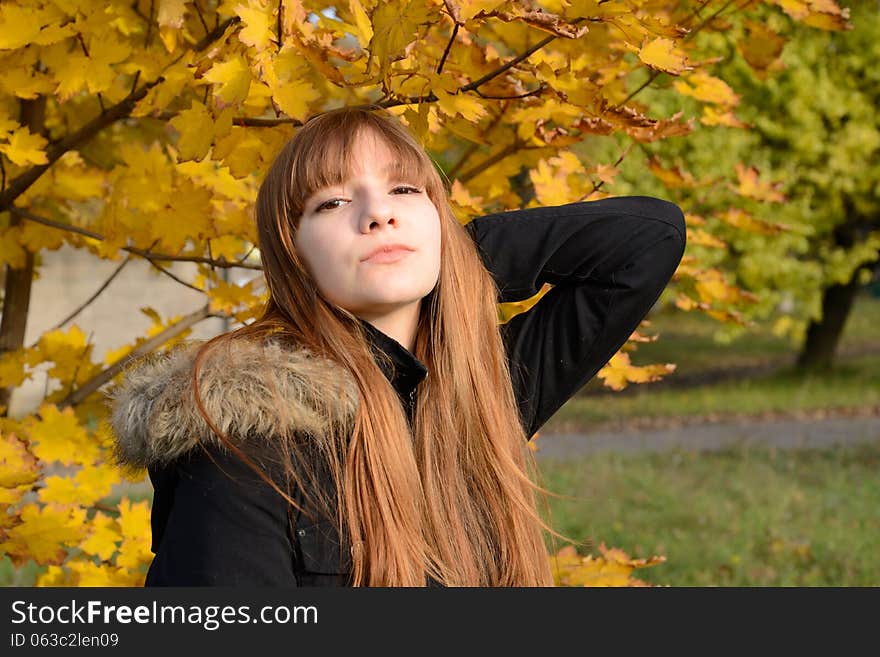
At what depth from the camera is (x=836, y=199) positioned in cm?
1070

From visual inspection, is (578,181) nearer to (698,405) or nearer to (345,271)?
(345,271)

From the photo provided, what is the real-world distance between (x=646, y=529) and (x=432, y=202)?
4530 mm

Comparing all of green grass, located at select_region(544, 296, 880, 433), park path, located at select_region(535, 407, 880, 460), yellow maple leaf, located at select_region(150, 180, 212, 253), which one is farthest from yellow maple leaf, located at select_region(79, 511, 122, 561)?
green grass, located at select_region(544, 296, 880, 433)

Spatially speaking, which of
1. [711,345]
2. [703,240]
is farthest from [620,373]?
[711,345]

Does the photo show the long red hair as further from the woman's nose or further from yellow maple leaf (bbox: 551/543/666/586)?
yellow maple leaf (bbox: 551/543/666/586)

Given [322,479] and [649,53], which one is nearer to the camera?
[322,479]

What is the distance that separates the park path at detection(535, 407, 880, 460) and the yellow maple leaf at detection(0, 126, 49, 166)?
5984 mm

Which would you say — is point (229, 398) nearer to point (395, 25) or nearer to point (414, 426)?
point (414, 426)

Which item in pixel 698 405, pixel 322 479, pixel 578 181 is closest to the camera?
pixel 322 479

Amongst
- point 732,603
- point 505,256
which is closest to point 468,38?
point 505,256

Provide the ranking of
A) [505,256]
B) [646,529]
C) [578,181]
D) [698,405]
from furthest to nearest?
[698,405]
[646,529]
[578,181]
[505,256]

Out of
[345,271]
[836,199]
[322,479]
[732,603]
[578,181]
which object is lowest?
[732,603]

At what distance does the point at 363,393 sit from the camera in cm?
148

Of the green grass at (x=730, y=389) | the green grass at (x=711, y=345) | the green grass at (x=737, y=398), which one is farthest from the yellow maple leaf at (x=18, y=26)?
the green grass at (x=711, y=345)
